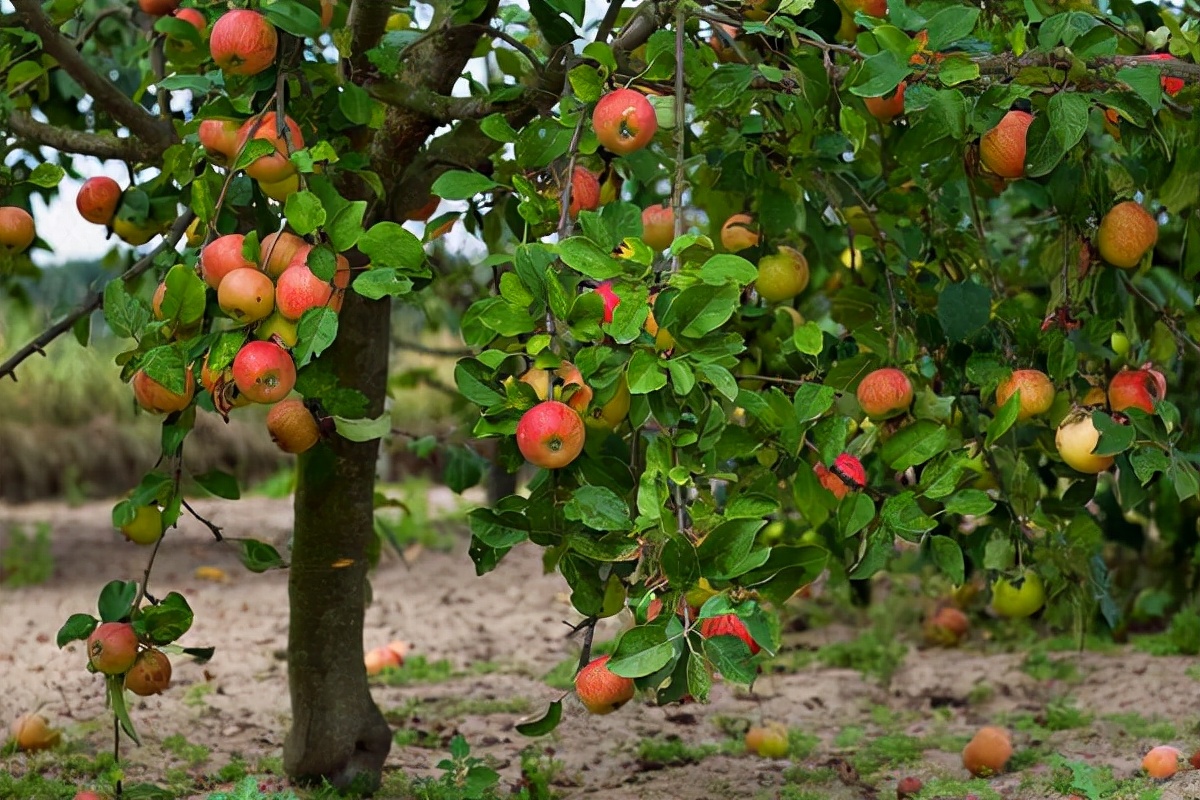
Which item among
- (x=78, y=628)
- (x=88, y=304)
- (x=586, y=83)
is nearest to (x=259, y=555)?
(x=78, y=628)

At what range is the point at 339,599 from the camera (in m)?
2.34

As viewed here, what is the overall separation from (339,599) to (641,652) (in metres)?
1.16

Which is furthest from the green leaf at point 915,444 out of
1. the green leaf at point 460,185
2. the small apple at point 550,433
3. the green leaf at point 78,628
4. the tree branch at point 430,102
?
the green leaf at point 78,628

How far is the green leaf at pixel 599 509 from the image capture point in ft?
4.58

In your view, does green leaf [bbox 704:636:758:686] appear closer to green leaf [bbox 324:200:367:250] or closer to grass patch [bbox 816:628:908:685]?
green leaf [bbox 324:200:367:250]

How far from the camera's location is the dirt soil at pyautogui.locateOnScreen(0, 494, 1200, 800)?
8.61ft

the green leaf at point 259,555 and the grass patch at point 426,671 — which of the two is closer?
the green leaf at point 259,555

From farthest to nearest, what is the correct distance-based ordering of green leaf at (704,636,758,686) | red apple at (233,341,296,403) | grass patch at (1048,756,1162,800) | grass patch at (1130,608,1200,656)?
grass patch at (1130,608,1200,656), grass patch at (1048,756,1162,800), red apple at (233,341,296,403), green leaf at (704,636,758,686)

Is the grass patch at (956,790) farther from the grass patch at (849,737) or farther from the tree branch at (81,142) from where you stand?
the tree branch at (81,142)

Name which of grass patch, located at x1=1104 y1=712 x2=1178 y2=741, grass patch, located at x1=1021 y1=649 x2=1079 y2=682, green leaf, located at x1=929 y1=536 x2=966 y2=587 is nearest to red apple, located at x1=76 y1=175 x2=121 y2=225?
green leaf, located at x1=929 y1=536 x2=966 y2=587

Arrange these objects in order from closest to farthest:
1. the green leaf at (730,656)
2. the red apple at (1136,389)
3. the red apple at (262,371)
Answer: the green leaf at (730,656)
the red apple at (262,371)
the red apple at (1136,389)

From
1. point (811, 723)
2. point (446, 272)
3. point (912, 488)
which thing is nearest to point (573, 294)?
point (912, 488)

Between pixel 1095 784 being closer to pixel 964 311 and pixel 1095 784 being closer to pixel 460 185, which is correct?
Result: pixel 964 311

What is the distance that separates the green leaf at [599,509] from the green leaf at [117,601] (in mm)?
845
